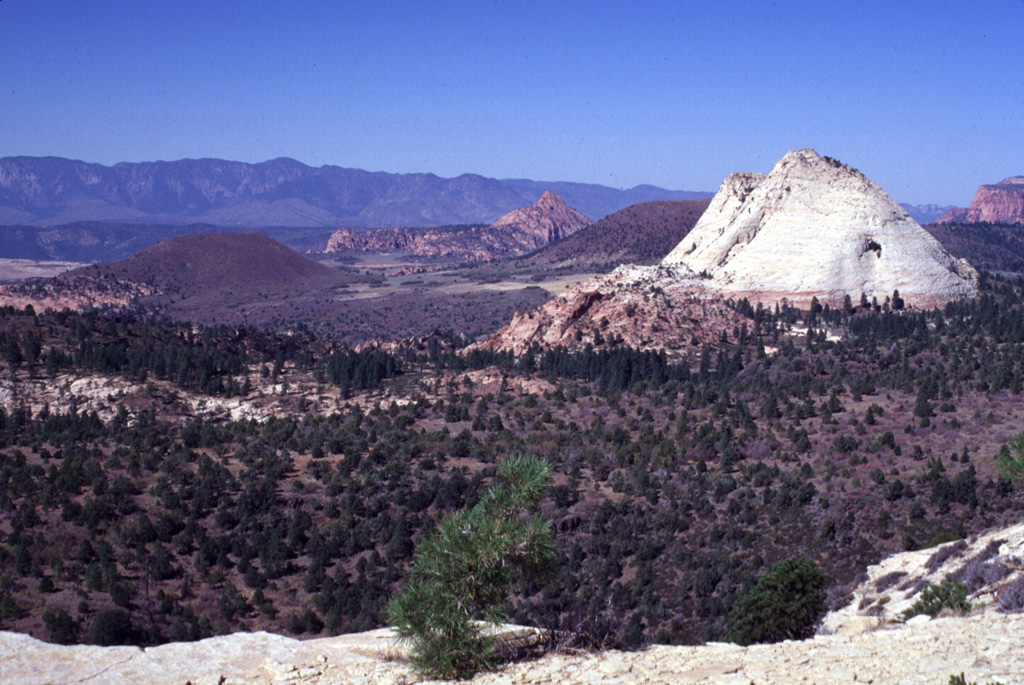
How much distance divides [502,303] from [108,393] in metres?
77.5

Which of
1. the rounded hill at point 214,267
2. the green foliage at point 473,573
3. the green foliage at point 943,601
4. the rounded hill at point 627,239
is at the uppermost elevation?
the rounded hill at point 627,239

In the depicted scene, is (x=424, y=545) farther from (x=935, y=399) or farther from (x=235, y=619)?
(x=935, y=399)

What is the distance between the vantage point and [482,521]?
10.5 metres

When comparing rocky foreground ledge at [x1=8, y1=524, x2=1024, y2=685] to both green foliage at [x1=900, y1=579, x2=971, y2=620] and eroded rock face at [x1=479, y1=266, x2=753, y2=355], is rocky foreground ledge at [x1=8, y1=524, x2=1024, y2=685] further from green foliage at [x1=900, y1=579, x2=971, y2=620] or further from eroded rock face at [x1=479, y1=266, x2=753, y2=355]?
eroded rock face at [x1=479, y1=266, x2=753, y2=355]

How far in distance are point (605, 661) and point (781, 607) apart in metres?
10.9

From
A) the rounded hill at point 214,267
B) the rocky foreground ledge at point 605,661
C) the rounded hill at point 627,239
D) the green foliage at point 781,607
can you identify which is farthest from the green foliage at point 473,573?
the rounded hill at point 214,267

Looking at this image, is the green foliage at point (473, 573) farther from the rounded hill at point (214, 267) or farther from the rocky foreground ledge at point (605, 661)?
the rounded hill at point (214, 267)

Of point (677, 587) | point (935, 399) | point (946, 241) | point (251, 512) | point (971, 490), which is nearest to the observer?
point (677, 587)

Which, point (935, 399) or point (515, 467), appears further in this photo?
point (935, 399)

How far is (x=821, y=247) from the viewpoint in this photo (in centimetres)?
Result: 7606

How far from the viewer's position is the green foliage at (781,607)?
734 inches

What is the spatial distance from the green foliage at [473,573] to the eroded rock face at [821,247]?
6883 cm

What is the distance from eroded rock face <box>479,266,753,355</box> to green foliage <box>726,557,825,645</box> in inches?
1675

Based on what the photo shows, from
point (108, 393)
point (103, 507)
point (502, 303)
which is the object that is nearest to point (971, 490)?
point (103, 507)
